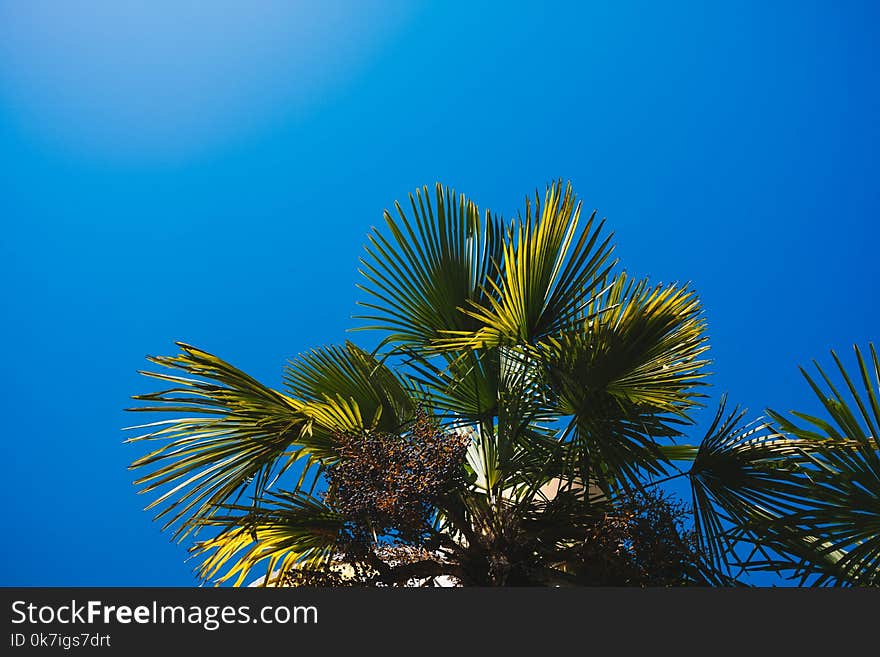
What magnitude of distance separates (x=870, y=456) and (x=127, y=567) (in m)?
31.0

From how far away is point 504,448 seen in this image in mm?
3029

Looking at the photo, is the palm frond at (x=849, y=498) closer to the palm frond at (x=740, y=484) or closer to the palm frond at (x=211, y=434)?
the palm frond at (x=740, y=484)

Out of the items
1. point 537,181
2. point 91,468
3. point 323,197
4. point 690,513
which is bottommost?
point 690,513

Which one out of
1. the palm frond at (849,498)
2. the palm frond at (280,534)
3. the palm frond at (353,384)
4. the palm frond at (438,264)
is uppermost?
the palm frond at (438,264)

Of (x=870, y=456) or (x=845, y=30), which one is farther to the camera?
(x=845, y=30)

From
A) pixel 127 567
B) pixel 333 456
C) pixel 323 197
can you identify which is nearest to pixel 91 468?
pixel 127 567

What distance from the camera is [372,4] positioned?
27.0m

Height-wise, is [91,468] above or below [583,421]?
above

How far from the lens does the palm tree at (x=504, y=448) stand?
→ 2.43 metres

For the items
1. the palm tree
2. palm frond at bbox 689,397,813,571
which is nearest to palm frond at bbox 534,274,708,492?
the palm tree

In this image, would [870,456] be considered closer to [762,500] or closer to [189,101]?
[762,500]

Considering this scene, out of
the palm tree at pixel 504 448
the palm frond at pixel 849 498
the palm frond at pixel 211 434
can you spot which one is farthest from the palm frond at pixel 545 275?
the palm frond at pixel 849 498

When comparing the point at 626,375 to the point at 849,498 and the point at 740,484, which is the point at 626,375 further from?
the point at 849,498

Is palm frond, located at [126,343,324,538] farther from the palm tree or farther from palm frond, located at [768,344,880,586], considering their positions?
palm frond, located at [768,344,880,586]
